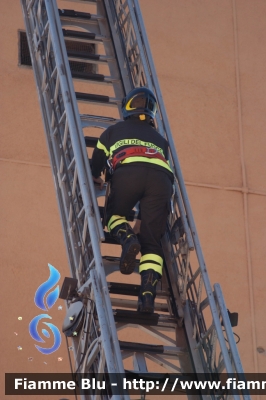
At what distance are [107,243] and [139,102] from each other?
49.3 inches

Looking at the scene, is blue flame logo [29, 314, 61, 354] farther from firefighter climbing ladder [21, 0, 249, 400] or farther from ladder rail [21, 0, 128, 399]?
ladder rail [21, 0, 128, 399]

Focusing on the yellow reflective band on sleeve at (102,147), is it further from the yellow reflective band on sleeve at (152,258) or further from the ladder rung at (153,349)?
the ladder rung at (153,349)

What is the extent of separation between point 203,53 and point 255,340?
4576mm

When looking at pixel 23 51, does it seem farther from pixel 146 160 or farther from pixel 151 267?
pixel 151 267

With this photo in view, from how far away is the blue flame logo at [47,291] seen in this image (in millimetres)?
11656

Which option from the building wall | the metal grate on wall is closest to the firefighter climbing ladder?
the building wall

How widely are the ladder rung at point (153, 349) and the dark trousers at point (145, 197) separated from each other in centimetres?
72

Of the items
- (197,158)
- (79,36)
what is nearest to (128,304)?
(79,36)

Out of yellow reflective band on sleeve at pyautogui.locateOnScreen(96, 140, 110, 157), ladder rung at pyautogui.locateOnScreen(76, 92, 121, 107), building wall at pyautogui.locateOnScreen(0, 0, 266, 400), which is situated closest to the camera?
yellow reflective band on sleeve at pyautogui.locateOnScreen(96, 140, 110, 157)

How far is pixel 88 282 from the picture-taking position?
668 centimetres

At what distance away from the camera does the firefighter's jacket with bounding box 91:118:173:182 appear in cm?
710

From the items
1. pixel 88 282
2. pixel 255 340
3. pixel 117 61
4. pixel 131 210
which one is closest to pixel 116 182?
pixel 131 210

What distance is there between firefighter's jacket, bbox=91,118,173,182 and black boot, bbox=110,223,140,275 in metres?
0.58

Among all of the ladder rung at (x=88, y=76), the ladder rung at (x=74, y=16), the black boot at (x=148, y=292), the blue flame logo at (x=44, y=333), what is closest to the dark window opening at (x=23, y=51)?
the blue flame logo at (x=44, y=333)
